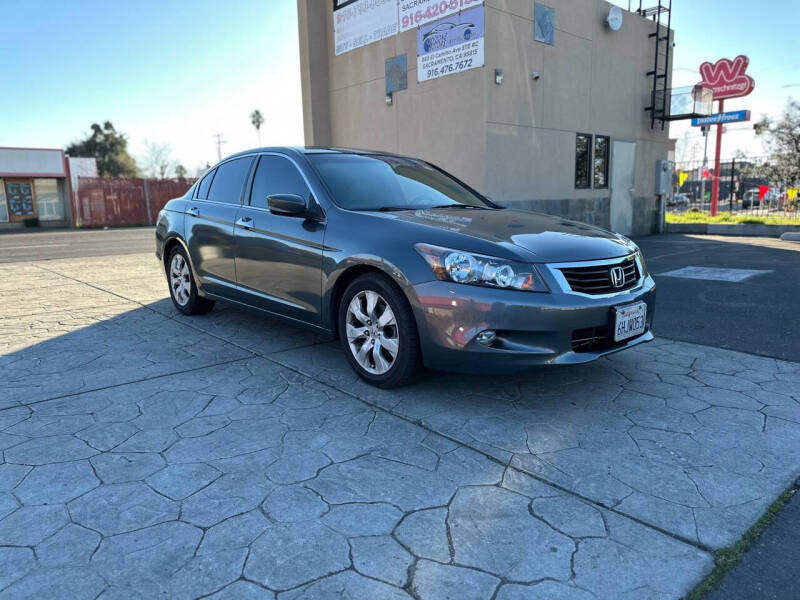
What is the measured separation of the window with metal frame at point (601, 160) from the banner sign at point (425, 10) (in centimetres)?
476

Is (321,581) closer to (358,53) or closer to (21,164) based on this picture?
(358,53)

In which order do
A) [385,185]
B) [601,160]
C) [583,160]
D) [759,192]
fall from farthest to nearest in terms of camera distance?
1. [759,192]
2. [601,160]
3. [583,160]
4. [385,185]

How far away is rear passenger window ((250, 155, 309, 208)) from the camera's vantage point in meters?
4.36

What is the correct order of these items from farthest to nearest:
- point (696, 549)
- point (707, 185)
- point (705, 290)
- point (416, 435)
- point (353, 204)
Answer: point (707, 185) < point (705, 290) < point (353, 204) < point (416, 435) < point (696, 549)

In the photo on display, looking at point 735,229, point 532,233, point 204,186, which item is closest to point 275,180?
point 204,186

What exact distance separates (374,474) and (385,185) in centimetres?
241

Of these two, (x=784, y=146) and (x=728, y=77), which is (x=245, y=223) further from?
(x=728, y=77)

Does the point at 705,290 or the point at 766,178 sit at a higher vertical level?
the point at 766,178

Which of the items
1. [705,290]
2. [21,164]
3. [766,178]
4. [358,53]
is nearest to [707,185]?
[766,178]

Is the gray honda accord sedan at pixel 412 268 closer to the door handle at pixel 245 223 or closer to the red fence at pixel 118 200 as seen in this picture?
the door handle at pixel 245 223

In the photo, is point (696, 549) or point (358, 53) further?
point (358, 53)

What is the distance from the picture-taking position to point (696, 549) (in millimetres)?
2121

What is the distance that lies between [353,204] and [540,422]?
1934 mm

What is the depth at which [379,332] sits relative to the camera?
365cm
